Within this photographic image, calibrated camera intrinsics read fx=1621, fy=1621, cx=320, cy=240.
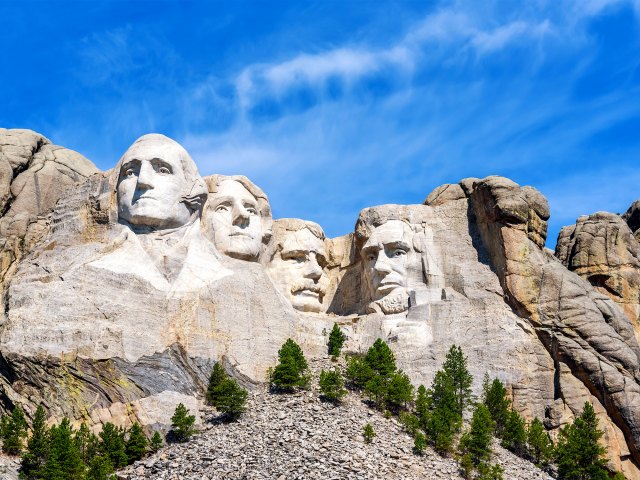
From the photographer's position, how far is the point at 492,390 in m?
43.9

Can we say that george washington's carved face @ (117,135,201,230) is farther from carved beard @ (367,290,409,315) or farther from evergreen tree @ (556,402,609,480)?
evergreen tree @ (556,402,609,480)

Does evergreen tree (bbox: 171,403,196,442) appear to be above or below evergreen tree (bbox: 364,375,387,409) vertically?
below

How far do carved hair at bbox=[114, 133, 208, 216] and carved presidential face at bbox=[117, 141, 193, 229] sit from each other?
5 cm

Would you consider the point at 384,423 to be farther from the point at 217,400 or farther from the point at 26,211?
the point at 26,211

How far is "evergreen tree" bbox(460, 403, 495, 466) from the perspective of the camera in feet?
133

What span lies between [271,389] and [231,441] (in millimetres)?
3506

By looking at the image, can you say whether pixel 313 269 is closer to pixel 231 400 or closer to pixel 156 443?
pixel 231 400

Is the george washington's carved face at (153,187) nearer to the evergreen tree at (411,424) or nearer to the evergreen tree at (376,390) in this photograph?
the evergreen tree at (376,390)

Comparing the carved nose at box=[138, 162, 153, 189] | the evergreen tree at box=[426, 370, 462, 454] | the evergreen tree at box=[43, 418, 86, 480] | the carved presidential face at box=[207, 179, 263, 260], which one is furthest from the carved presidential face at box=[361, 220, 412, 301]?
the evergreen tree at box=[43, 418, 86, 480]

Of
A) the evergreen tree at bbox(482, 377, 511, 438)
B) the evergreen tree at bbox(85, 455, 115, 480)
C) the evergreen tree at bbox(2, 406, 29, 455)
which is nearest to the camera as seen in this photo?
the evergreen tree at bbox(85, 455, 115, 480)

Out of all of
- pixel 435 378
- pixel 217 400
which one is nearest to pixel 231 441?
pixel 217 400

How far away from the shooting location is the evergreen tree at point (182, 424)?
40344 mm

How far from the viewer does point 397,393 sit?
140ft

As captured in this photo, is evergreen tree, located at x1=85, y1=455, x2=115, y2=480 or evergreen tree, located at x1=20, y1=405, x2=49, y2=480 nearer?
evergreen tree, located at x1=85, y1=455, x2=115, y2=480
